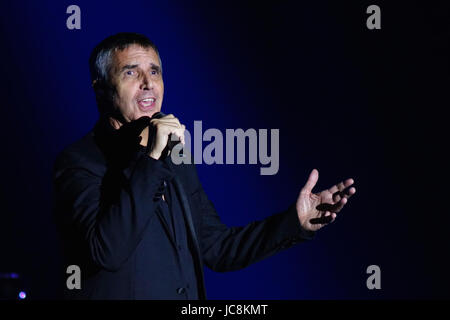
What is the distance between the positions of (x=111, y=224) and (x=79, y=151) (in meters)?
0.34

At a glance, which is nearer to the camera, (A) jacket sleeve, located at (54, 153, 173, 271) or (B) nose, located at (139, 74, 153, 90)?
(A) jacket sleeve, located at (54, 153, 173, 271)

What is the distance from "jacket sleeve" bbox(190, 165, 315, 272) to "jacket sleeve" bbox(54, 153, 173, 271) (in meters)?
0.44

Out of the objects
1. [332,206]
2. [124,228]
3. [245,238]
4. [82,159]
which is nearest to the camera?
[124,228]

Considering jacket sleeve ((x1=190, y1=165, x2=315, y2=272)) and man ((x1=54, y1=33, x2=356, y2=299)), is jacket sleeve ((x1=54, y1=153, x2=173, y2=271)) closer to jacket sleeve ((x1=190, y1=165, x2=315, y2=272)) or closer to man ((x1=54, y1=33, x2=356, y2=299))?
man ((x1=54, y1=33, x2=356, y2=299))

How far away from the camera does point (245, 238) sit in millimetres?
1853

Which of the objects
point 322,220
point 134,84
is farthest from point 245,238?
point 134,84

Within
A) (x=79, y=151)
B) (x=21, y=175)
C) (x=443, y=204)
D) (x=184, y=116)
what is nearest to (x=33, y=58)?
(x=21, y=175)

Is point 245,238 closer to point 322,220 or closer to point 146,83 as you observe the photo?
point 322,220

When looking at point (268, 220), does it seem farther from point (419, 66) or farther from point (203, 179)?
point (419, 66)

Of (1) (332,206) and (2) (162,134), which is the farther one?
(1) (332,206)

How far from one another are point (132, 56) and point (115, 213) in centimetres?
56

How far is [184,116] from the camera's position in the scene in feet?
8.21

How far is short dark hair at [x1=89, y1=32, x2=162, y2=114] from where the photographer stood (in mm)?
1787

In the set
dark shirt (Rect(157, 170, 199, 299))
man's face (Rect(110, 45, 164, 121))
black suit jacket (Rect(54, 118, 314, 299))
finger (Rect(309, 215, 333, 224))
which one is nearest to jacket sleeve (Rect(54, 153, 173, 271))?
black suit jacket (Rect(54, 118, 314, 299))
